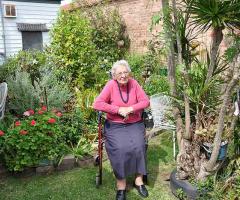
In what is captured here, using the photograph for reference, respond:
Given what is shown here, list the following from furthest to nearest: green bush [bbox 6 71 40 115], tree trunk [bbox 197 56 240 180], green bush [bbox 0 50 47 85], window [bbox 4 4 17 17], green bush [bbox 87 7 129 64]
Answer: window [bbox 4 4 17 17], green bush [bbox 87 7 129 64], green bush [bbox 0 50 47 85], green bush [bbox 6 71 40 115], tree trunk [bbox 197 56 240 180]

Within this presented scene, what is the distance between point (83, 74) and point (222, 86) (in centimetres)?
378

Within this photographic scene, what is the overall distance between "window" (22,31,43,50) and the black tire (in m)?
9.54

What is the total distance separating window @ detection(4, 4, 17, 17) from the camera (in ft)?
38.3

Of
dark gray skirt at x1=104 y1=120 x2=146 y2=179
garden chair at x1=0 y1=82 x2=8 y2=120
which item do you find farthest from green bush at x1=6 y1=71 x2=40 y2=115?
dark gray skirt at x1=104 y1=120 x2=146 y2=179

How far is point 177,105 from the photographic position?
14.0 feet

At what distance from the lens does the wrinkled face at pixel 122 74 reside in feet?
13.9

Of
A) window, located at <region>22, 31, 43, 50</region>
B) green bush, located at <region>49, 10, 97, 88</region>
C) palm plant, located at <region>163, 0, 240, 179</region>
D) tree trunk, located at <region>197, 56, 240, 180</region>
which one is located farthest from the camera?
window, located at <region>22, 31, 43, 50</region>

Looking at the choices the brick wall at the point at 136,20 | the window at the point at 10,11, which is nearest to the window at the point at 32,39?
the window at the point at 10,11

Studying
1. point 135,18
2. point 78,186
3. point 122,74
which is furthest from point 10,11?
point 78,186

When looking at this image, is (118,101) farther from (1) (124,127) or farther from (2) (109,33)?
(2) (109,33)

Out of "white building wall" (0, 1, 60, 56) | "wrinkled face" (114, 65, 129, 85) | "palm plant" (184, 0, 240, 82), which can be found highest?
"white building wall" (0, 1, 60, 56)

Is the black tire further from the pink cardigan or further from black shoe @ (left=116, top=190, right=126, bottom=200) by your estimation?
the pink cardigan

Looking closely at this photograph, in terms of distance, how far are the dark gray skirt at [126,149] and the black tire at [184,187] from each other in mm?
380

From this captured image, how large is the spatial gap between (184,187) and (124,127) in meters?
1.02
